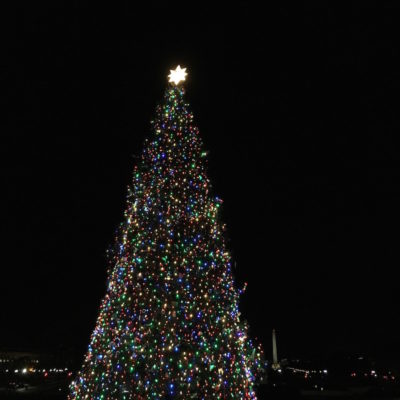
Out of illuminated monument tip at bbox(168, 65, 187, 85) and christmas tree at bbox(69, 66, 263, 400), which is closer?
christmas tree at bbox(69, 66, 263, 400)

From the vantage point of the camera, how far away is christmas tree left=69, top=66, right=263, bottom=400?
7.12m

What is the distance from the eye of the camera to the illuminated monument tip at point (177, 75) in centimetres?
986

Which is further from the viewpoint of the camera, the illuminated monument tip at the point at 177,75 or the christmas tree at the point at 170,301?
the illuminated monument tip at the point at 177,75

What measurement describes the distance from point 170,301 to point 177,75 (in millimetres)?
5247

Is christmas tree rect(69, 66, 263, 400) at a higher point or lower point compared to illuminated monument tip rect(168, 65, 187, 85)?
lower

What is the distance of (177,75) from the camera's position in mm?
9875

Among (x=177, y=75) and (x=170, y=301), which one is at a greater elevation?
(x=177, y=75)

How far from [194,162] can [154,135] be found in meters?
1.13

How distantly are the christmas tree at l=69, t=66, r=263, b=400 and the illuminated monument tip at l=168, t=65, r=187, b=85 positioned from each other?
4.25 feet

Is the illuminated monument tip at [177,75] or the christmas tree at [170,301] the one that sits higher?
the illuminated monument tip at [177,75]

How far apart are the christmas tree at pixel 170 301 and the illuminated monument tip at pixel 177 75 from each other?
129 centimetres

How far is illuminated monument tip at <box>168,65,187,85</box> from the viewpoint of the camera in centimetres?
986

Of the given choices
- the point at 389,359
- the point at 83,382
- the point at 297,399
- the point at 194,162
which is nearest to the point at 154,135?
the point at 194,162

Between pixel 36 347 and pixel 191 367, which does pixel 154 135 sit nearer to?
pixel 191 367
